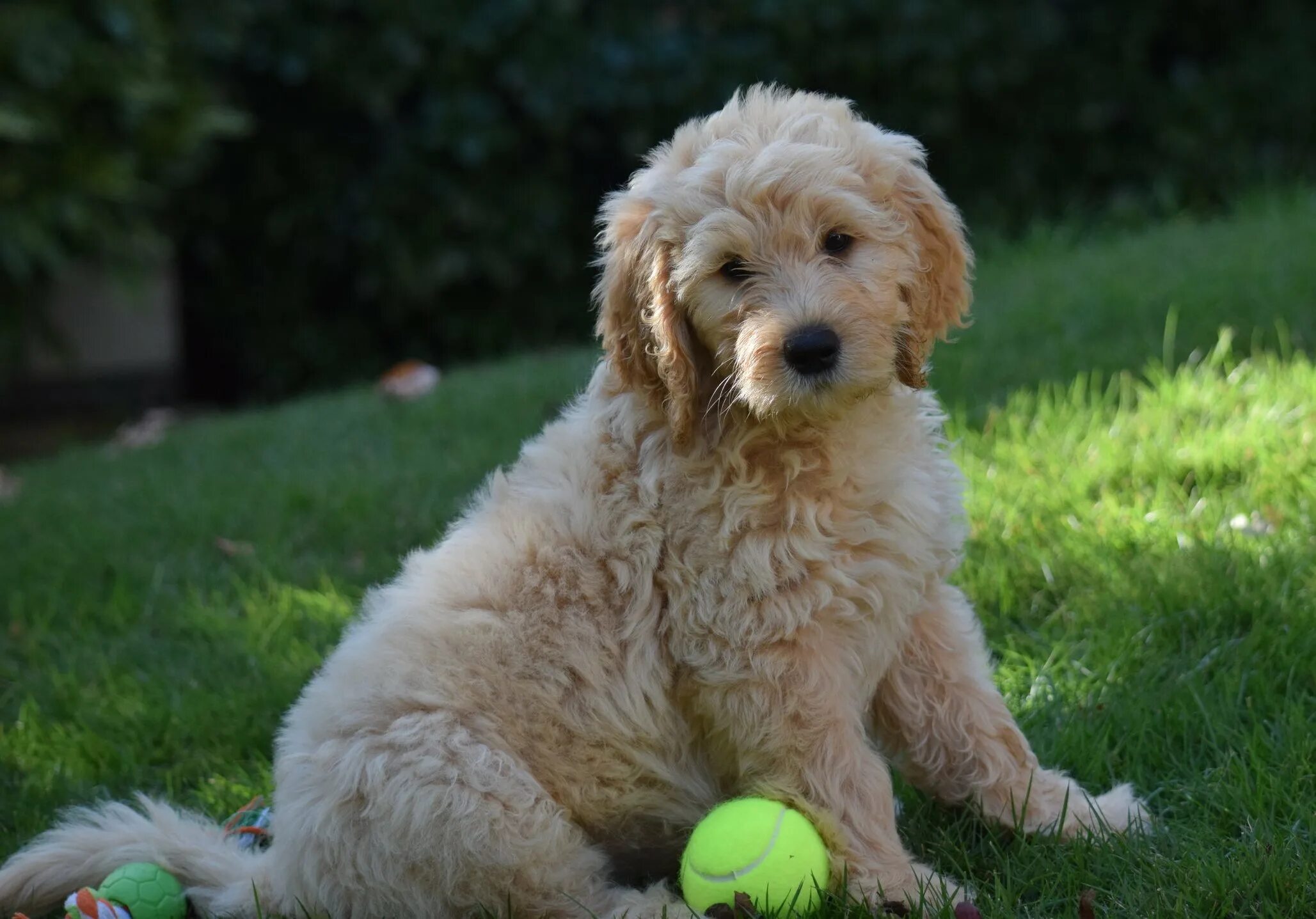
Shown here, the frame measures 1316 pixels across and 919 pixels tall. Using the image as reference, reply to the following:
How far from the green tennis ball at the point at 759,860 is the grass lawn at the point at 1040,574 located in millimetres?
387

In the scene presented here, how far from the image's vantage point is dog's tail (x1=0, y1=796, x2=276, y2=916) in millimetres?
3176

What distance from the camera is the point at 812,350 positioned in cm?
296

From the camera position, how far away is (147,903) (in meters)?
3.17

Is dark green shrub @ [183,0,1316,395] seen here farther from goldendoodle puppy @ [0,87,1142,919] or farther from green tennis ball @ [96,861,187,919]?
green tennis ball @ [96,861,187,919]

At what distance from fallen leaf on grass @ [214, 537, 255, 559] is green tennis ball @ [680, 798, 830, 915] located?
120 inches

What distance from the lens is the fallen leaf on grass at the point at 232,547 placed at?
5.48 metres

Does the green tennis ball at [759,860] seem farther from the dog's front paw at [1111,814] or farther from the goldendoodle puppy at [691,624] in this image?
the dog's front paw at [1111,814]

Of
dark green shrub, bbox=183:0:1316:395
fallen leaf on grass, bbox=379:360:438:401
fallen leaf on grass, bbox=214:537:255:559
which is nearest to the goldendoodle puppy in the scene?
fallen leaf on grass, bbox=214:537:255:559

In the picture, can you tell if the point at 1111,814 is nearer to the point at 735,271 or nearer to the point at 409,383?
the point at 735,271

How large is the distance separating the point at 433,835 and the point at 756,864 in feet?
2.18

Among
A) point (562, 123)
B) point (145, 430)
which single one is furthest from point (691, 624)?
point (562, 123)

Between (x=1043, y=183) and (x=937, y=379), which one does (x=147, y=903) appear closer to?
(x=937, y=379)

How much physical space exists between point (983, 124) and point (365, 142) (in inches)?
183

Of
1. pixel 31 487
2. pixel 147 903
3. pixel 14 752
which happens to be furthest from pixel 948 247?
pixel 31 487
